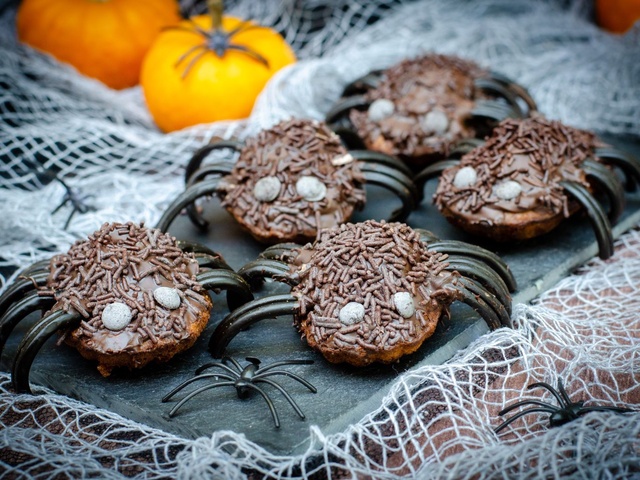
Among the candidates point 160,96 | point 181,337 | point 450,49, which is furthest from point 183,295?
point 450,49

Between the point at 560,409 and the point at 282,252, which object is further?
the point at 282,252

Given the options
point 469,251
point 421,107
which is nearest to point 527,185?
point 469,251

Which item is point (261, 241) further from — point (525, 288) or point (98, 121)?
point (98, 121)

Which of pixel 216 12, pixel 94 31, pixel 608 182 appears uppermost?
pixel 216 12

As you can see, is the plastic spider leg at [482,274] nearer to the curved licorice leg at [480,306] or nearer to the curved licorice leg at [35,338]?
the curved licorice leg at [480,306]

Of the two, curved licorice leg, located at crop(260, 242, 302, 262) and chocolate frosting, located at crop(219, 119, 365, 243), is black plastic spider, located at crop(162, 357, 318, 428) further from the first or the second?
chocolate frosting, located at crop(219, 119, 365, 243)

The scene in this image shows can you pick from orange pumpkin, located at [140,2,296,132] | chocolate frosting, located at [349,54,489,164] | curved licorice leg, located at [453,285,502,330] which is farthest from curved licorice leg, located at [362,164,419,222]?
orange pumpkin, located at [140,2,296,132]

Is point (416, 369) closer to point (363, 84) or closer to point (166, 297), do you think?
point (166, 297)
